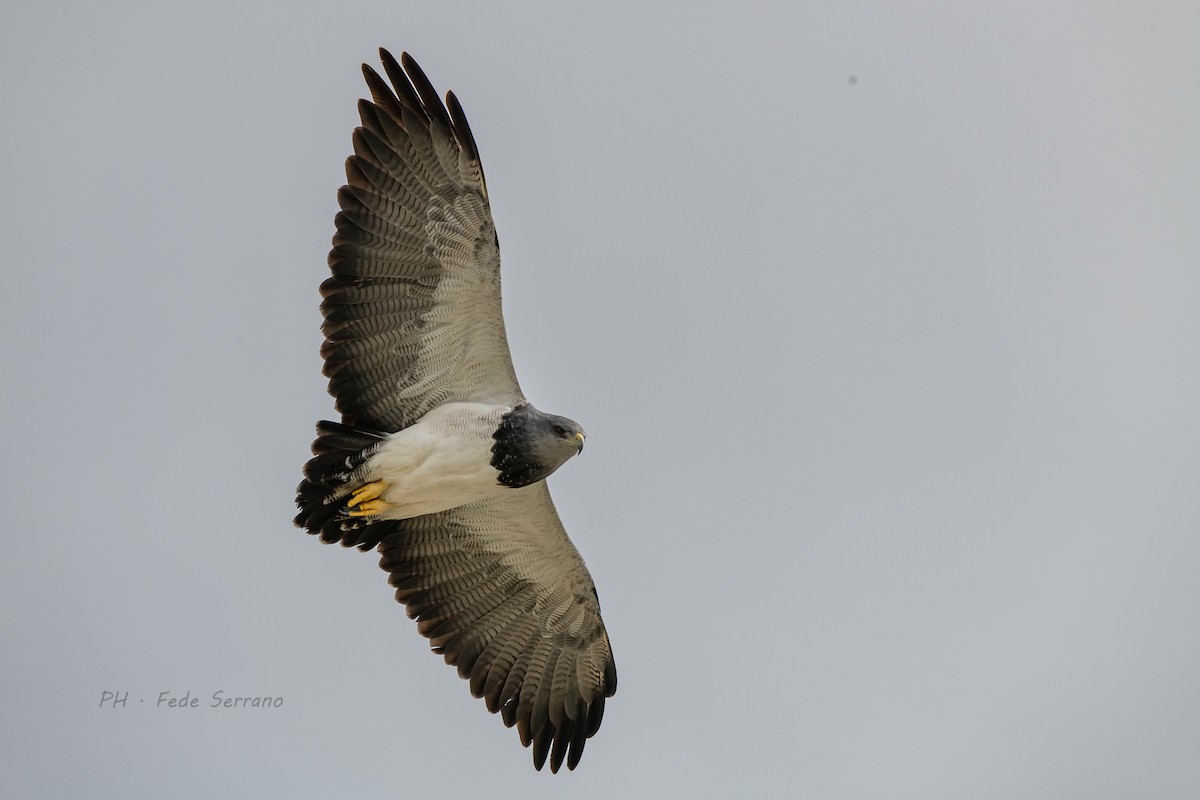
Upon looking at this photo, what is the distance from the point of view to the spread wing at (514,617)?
50.1ft

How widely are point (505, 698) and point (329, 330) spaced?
4487 mm

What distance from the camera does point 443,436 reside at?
46.4 ft

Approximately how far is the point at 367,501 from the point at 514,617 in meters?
2.32

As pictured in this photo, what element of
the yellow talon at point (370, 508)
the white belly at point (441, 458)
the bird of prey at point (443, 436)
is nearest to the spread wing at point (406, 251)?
the bird of prey at point (443, 436)

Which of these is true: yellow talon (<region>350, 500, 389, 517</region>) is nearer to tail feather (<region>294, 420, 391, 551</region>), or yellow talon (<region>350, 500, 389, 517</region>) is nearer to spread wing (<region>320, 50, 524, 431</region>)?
tail feather (<region>294, 420, 391, 551</region>)

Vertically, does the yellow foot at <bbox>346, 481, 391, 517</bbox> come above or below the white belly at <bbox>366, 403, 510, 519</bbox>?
below

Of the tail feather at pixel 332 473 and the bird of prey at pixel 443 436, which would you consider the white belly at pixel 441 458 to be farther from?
the tail feather at pixel 332 473

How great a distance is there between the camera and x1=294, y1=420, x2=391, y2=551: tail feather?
14109mm

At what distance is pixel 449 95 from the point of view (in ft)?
44.3

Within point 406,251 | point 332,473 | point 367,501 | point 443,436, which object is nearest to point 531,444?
point 443,436

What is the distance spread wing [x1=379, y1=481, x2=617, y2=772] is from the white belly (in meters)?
0.98

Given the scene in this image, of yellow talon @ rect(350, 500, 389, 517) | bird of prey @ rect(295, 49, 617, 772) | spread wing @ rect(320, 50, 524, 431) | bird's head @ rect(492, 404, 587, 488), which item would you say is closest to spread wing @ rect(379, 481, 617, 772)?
bird of prey @ rect(295, 49, 617, 772)

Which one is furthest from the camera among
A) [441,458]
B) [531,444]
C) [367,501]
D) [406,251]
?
[367,501]

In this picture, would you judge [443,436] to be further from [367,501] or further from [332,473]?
[332,473]
